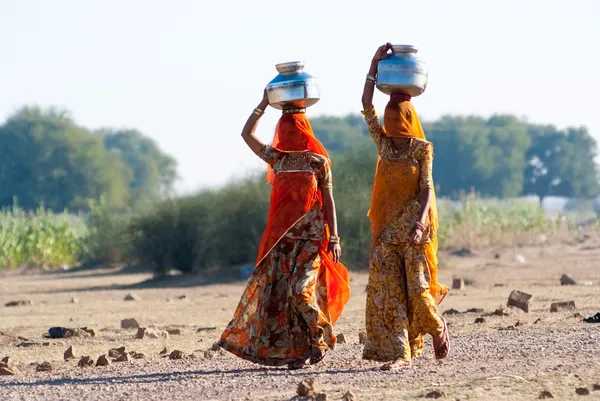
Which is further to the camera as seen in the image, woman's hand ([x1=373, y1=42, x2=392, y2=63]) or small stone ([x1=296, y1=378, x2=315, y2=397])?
woman's hand ([x1=373, y1=42, x2=392, y2=63])

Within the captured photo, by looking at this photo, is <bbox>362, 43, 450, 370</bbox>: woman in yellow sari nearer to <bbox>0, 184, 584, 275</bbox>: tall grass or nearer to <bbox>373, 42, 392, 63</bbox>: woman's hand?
<bbox>373, 42, 392, 63</bbox>: woman's hand

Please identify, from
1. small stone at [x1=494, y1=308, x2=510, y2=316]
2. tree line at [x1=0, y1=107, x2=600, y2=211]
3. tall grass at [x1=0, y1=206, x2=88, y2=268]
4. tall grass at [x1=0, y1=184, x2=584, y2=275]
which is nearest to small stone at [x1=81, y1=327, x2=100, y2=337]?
small stone at [x1=494, y1=308, x2=510, y2=316]

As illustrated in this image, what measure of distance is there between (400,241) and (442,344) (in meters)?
0.79

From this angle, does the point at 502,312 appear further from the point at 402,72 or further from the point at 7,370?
the point at 7,370

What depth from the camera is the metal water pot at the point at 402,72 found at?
307 inches

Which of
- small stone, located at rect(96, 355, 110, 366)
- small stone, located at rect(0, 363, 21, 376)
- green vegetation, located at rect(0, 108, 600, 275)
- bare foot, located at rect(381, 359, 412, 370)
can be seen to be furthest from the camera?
green vegetation, located at rect(0, 108, 600, 275)

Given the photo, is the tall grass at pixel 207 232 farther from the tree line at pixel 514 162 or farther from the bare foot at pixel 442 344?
the tree line at pixel 514 162

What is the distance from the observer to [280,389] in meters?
7.27

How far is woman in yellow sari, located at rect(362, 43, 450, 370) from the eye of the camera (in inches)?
310

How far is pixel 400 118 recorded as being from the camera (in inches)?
311

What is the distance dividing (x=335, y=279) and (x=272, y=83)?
56.0 inches

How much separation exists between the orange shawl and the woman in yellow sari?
0.87 ft

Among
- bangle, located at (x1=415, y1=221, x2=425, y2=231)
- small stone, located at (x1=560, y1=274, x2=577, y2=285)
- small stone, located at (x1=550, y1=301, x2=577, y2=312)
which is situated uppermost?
bangle, located at (x1=415, y1=221, x2=425, y2=231)

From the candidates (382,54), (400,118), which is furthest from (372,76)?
(400,118)
